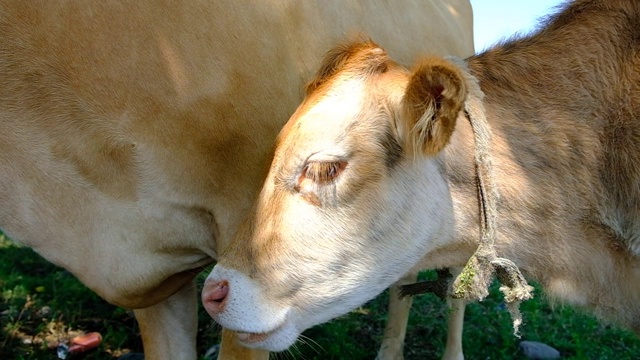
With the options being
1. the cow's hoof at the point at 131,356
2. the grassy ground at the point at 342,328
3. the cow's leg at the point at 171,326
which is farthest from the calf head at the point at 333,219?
the cow's hoof at the point at 131,356

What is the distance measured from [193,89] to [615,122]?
1730mm

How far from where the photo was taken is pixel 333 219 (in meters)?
2.78

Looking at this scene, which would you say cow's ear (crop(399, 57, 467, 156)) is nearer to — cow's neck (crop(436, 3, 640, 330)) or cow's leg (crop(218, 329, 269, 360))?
cow's neck (crop(436, 3, 640, 330))

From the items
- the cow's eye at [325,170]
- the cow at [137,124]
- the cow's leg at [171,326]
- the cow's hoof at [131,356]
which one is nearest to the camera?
the cow's eye at [325,170]

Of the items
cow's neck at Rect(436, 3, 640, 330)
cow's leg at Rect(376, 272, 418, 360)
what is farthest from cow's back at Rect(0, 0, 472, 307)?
cow's leg at Rect(376, 272, 418, 360)

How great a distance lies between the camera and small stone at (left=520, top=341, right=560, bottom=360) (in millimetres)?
5379

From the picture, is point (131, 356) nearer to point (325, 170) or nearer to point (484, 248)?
point (325, 170)

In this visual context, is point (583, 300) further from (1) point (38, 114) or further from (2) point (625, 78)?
(1) point (38, 114)

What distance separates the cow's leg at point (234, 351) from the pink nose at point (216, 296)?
0.59m

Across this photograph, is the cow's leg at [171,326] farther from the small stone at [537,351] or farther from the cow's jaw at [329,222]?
the small stone at [537,351]

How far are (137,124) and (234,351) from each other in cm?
113

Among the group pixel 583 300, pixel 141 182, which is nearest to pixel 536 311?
pixel 583 300

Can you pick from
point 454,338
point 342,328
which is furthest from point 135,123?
point 454,338

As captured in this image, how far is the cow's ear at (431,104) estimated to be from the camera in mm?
2531
